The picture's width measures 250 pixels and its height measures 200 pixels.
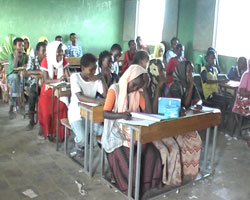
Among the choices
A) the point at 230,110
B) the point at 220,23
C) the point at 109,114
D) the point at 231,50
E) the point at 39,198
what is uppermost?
the point at 220,23

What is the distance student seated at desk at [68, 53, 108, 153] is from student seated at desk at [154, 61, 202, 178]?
0.69m

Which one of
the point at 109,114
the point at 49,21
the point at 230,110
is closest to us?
the point at 109,114

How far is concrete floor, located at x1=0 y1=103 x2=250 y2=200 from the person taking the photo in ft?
10.0

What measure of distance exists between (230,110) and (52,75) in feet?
9.40

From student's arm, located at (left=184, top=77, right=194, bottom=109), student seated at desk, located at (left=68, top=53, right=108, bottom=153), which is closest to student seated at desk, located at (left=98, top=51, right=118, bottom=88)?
student seated at desk, located at (left=68, top=53, right=108, bottom=153)

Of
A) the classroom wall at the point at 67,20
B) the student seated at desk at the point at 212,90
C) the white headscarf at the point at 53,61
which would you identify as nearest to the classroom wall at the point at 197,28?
the student seated at desk at the point at 212,90

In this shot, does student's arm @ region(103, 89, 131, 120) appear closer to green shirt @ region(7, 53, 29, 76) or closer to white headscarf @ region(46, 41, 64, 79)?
white headscarf @ region(46, 41, 64, 79)

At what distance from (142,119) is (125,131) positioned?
0.83 feet

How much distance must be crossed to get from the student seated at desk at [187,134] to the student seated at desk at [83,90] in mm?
692

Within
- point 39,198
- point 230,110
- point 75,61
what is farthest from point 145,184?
point 75,61

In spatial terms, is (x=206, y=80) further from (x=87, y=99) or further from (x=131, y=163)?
(x=131, y=163)

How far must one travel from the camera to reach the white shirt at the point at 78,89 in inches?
143

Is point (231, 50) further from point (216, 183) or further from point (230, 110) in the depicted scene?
point (216, 183)

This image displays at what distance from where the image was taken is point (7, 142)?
4.32 meters
